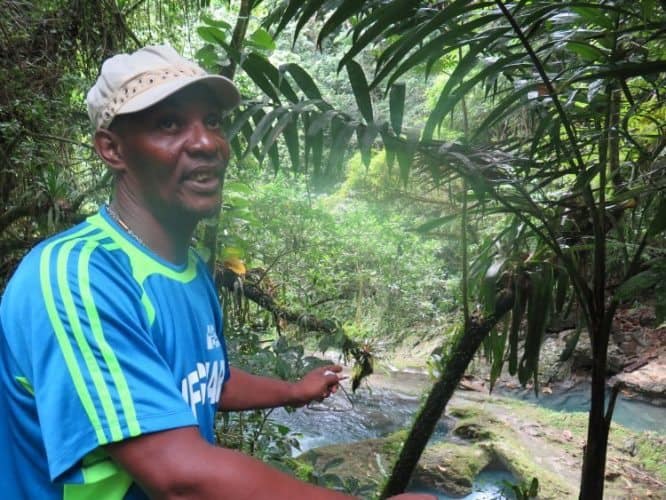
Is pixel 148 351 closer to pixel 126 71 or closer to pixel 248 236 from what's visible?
pixel 126 71

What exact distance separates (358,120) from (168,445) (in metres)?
1.30

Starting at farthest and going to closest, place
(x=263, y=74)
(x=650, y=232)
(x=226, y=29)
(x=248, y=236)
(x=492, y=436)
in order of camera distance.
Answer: (x=492, y=436) < (x=248, y=236) < (x=226, y=29) < (x=263, y=74) < (x=650, y=232)

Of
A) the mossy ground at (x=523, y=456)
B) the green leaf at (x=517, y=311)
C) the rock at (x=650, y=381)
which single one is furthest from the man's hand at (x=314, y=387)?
the rock at (x=650, y=381)

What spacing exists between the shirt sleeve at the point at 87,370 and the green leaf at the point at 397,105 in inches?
41.6

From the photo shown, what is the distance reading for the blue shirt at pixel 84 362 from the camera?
643 millimetres

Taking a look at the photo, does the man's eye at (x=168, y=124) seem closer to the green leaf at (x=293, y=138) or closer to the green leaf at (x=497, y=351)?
the green leaf at (x=293, y=138)

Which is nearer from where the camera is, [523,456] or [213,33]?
[213,33]

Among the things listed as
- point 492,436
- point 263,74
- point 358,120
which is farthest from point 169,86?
point 492,436

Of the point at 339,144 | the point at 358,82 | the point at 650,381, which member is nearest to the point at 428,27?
the point at 358,82

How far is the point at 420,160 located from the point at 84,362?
1.38 metres

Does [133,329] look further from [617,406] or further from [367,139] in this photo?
[617,406]

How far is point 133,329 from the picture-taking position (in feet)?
2.30

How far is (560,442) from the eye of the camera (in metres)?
4.72

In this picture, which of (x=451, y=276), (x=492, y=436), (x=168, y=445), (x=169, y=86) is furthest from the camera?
(x=451, y=276)
